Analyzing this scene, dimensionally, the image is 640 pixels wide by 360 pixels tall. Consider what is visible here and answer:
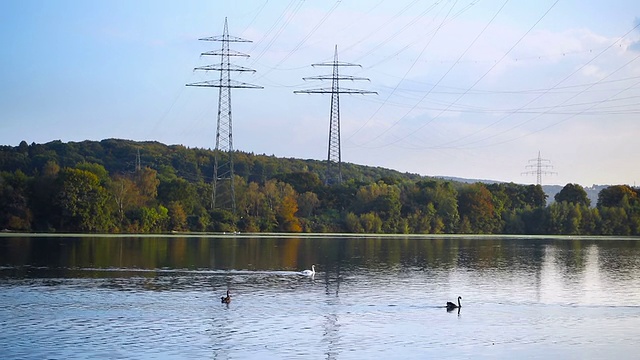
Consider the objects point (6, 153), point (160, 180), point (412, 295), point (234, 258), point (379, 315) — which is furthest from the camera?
point (6, 153)

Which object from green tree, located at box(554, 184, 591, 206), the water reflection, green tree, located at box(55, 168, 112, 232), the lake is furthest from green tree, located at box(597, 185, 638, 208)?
green tree, located at box(55, 168, 112, 232)

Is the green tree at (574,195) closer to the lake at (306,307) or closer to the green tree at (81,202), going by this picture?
the lake at (306,307)

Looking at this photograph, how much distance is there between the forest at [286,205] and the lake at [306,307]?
28281mm

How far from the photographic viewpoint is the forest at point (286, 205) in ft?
318

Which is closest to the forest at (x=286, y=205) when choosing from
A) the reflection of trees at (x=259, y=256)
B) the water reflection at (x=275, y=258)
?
the water reflection at (x=275, y=258)

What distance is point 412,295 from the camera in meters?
43.6

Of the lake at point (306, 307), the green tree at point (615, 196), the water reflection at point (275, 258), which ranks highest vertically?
the green tree at point (615, 196)

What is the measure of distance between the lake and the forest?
1113 inches

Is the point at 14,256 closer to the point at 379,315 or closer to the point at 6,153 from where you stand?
the point at 379,315

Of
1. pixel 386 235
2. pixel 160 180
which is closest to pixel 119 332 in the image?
pixel 386 235

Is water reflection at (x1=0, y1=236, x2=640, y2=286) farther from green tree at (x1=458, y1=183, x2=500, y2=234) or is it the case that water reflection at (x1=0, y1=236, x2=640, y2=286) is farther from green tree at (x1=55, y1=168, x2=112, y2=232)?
green tree at (x1=458, y1=183, x2=500, y2=234)

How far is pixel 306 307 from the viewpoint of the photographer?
125ft

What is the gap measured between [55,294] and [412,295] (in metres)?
16.7

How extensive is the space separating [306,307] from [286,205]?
250 feet
